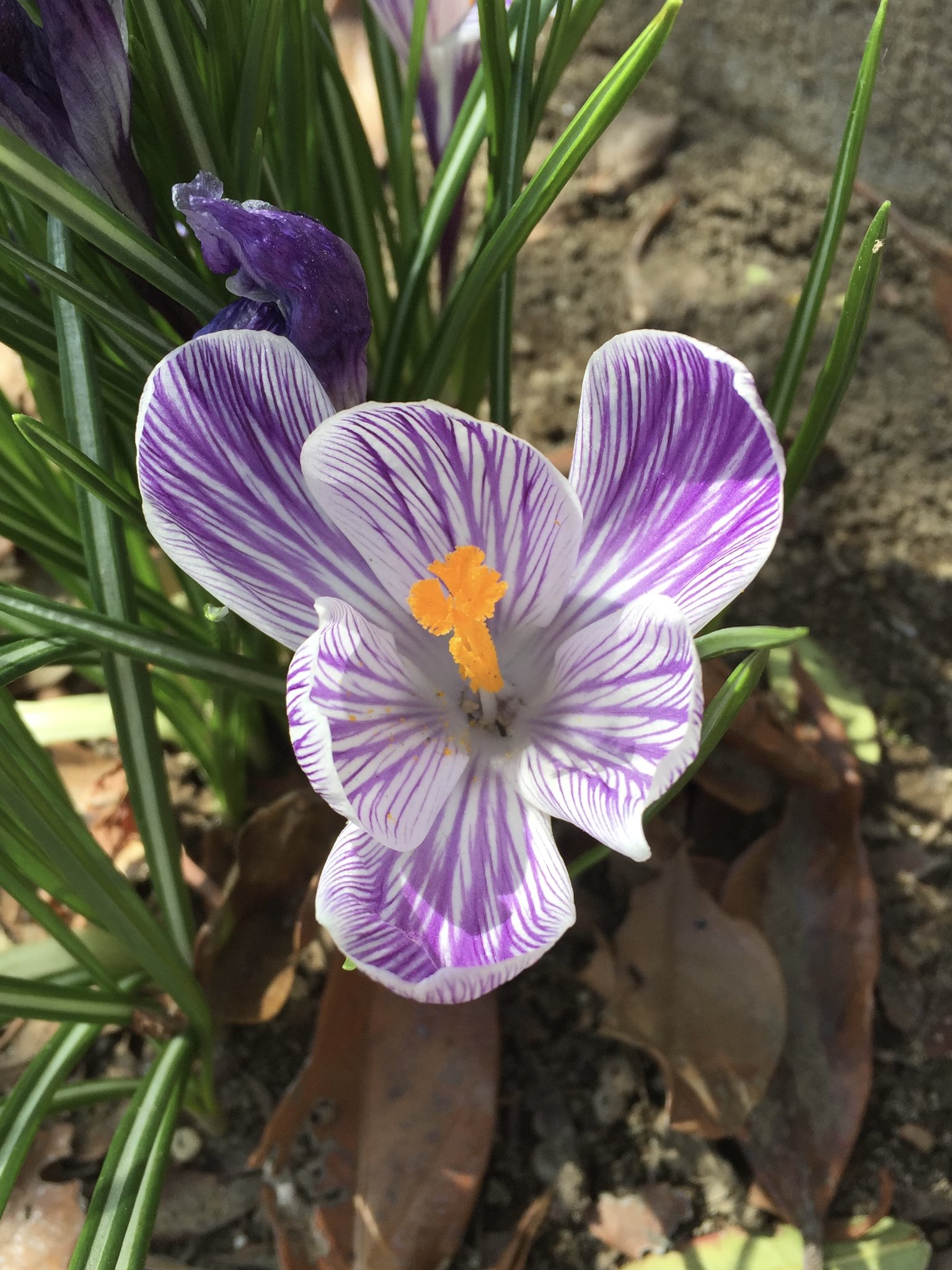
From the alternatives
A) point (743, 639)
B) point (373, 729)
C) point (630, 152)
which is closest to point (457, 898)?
point (373, 729)

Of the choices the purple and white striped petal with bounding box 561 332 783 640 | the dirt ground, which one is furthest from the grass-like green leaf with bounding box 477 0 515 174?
the dirt ground

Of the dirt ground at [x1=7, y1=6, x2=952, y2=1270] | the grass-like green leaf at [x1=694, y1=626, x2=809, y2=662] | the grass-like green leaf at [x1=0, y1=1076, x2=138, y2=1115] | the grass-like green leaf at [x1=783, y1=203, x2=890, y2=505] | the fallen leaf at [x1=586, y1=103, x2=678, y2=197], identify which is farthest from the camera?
the fallen leaf at [x1=586, y1=103, x2=678, y2=197]

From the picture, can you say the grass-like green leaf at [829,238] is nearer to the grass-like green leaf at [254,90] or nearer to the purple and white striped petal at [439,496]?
the purple and white striped petal at [439,496]

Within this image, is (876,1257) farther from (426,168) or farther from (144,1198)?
(426,168)

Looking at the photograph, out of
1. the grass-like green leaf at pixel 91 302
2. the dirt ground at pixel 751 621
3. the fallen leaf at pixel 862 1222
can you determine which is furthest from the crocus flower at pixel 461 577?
the fallen leaf at pixel 862 1222

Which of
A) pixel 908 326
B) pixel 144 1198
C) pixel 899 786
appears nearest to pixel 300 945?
pixel 144 1198

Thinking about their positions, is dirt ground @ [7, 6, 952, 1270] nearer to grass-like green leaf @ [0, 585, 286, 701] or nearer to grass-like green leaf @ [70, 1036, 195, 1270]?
grass-like green leaf @ [70, 1036, 195, 1270]

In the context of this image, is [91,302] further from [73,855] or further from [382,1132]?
[382,1132]
